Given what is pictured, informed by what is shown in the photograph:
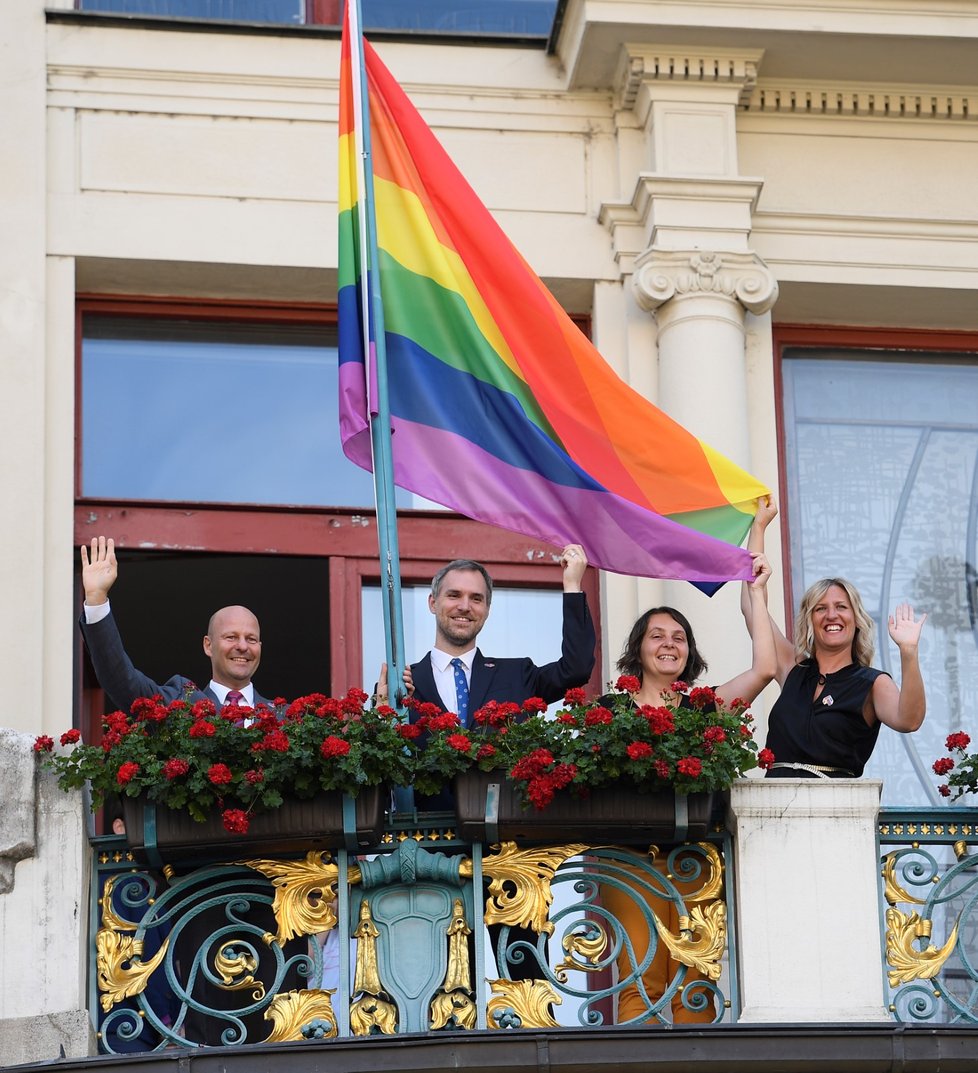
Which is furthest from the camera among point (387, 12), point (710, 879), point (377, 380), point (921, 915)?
point (387, 12)

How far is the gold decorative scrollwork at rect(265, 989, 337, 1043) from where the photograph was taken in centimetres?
898

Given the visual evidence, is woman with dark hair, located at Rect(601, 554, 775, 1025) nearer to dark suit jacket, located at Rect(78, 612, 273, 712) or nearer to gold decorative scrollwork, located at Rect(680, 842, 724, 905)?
gold decorative scrollwork, located at Rect(680, 842, 724, 905)

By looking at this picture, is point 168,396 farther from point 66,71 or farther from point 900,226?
point 900,226

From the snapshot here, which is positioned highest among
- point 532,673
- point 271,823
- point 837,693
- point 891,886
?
point 532,673

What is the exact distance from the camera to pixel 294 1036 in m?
8.98

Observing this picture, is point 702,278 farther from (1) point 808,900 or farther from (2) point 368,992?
(2) point 368,992

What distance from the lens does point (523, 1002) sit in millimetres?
9031

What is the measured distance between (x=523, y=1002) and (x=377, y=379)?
233cm

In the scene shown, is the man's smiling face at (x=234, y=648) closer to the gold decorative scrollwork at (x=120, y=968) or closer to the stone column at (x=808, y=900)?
the gold decorative scrollwork at (x=120, y=968)

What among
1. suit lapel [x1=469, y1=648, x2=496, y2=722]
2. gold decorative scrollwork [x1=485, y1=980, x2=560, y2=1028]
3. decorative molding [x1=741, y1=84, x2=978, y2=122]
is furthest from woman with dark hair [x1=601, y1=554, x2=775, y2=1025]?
decorative molding [x1=741, y1=84, x2=978, y2=122]

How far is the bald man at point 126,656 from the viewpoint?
9555mm

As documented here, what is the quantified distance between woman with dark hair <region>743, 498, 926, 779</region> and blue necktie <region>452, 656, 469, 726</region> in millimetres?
1019

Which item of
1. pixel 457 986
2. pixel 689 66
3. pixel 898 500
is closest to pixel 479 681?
pixel 457 986

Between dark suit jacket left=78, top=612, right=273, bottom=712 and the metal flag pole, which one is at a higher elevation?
the metal flag pole
